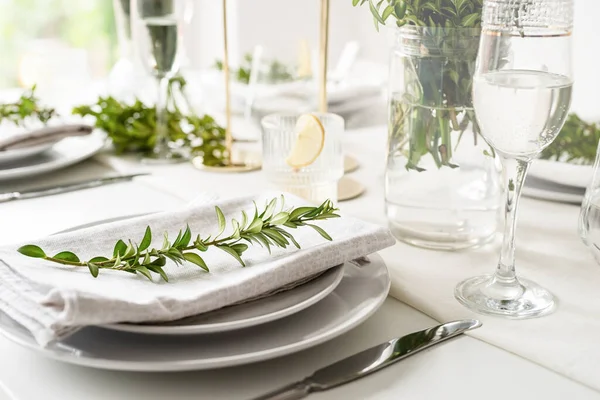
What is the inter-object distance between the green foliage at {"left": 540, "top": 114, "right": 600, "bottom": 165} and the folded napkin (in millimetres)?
460

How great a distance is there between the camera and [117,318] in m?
0.60

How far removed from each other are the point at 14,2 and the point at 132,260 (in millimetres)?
3907

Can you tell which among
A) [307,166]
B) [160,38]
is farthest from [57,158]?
[307,166]

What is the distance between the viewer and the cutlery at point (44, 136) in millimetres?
1238

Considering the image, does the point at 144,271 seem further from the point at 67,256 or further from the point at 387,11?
the point at 387,11

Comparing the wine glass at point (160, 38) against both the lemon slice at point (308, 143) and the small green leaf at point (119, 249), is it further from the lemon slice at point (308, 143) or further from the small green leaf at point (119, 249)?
the small green leaf at point (119, 249)

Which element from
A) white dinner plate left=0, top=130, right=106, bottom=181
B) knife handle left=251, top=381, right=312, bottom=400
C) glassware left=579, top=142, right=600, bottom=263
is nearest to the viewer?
knife handle left=251, top=381, right=312, bottom=400

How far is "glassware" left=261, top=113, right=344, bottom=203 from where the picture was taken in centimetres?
108

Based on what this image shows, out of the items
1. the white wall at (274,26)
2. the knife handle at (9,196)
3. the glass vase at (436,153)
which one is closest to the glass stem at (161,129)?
the knife handle at (9,196)

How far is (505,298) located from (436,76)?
0.29 metres

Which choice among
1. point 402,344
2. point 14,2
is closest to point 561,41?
point 402,344

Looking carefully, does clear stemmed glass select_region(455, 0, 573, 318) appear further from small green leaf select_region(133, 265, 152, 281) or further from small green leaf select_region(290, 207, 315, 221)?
small green leaf select_region(133, 265, 152, 281)

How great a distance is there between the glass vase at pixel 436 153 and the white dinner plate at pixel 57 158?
589 millimetres

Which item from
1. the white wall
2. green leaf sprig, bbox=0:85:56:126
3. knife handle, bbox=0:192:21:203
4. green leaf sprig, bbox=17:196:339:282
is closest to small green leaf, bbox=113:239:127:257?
green leaf sprig, bbox=17:196:339:282
